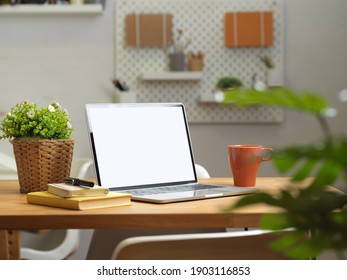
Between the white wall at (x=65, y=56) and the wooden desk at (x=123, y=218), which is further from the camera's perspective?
the white wall at (x=65, y=56)

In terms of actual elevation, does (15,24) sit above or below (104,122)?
above

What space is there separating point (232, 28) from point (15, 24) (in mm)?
1215

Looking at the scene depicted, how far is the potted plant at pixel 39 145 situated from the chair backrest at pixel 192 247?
62cm

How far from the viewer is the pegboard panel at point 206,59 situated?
10.9ft

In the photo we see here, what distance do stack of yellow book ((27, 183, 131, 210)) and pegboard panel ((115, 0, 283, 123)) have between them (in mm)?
2004

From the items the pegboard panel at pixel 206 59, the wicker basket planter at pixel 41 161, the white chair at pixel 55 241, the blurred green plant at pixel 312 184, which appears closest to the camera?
the blurred green plant at pixel 312 184

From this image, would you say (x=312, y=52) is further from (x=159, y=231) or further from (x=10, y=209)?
(x=10, y=209)

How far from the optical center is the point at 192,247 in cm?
94

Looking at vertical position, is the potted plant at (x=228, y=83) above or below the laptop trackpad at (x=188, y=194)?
above

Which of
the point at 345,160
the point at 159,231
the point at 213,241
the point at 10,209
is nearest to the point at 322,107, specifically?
the point at 345,160

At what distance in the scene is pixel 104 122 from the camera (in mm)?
1590

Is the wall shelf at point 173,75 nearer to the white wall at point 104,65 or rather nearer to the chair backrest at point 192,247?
the white wall at point 104,65

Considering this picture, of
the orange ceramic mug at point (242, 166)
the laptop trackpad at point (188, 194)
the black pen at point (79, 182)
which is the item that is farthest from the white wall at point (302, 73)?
the black pen at point (79, 182)

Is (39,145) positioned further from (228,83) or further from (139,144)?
(228,83)
